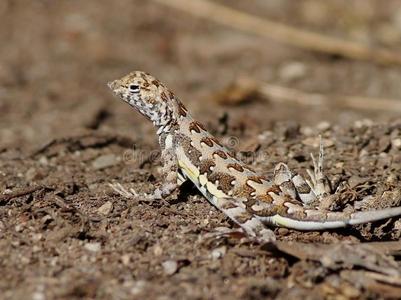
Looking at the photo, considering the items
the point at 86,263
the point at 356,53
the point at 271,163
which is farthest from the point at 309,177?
the point at 356,53

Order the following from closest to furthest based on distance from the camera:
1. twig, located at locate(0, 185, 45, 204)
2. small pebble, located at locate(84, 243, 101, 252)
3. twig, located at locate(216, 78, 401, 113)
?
small pebble, located at locate(84, 243, 101, 252), twig, located at locate(0, 185, 45, 204), twig, located at locate(216, 78, 401, 113)

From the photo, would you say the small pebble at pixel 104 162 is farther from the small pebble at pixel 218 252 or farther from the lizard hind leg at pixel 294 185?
the small pebble at pixel 218 252

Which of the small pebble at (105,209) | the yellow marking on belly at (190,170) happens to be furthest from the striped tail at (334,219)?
the small pebble at (105,209)

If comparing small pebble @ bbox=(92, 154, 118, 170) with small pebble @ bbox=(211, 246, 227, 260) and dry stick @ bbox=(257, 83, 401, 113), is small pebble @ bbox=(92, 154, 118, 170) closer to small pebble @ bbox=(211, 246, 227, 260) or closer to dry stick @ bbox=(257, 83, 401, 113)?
small pebble @ bbox=(211, 246, 227, 260)

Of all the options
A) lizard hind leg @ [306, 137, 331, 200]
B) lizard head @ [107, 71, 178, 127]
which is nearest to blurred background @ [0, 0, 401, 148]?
lizard head @ [107, 71, 178, 127]

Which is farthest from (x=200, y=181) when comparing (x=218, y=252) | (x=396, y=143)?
(x=396, y=143)

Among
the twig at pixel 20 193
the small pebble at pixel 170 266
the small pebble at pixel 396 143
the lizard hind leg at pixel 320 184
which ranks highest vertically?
the small pebble at pixel 396 143

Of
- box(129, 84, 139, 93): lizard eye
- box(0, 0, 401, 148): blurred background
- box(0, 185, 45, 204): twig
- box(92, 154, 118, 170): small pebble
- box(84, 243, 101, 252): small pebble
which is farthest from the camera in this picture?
box(0, 0, 401, 148): blurred background
